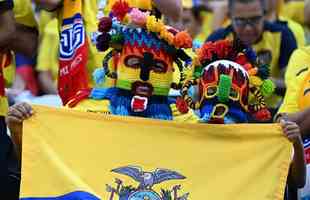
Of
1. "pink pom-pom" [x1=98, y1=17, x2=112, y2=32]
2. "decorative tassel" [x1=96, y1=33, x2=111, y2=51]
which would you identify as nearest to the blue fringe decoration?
"decorative tassel" [x1=96, y1=33, x2=111, y2=51]

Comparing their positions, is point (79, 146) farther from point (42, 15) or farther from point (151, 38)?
point (42, 15)

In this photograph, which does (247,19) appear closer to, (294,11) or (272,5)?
(272,5)

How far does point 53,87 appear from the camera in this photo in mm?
9617

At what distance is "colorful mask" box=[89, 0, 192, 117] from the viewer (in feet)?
19.5

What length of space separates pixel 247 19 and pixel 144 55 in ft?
8.41

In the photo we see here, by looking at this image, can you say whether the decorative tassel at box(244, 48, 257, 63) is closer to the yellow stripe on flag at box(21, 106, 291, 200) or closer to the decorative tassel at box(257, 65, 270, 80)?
the decorative tassel at box(257, 65, 270, 80)

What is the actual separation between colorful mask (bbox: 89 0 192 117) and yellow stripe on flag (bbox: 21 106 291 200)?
20.9 inches

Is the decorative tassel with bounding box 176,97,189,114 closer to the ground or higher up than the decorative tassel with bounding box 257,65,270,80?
closer to the ground

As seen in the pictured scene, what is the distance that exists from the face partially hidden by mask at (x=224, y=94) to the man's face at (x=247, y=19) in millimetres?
2560

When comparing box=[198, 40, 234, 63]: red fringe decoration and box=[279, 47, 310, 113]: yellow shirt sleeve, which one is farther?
box=[279, 47, 310, 113]: yellow shirt sleeve

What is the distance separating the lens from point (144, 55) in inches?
235

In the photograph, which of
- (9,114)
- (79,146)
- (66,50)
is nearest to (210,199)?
(79,146)

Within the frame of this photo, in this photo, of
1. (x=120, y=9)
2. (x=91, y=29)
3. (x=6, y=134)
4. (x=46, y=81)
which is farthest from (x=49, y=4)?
(x=46, y=81)

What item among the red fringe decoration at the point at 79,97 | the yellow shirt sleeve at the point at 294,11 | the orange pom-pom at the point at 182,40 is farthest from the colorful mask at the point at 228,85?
the yellow shirt sleeve at the point at 294,11
